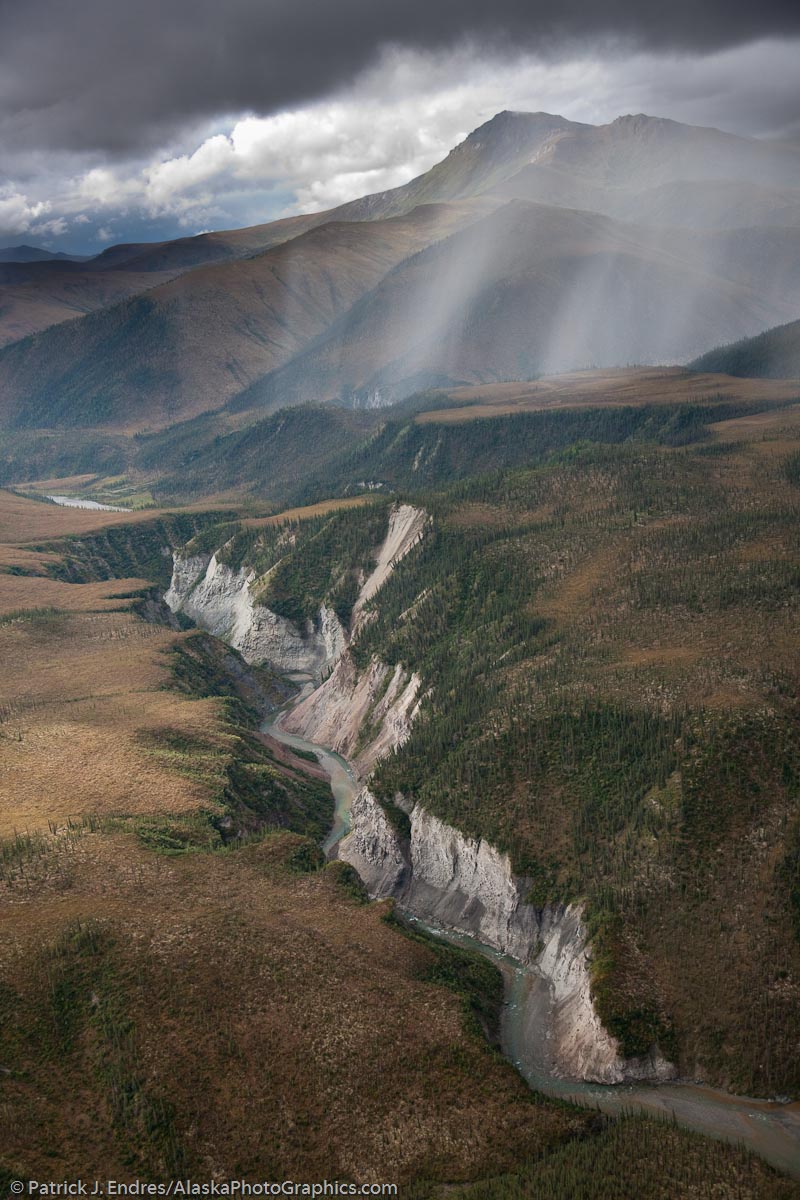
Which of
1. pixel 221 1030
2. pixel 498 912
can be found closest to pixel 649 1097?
pixel 498 912

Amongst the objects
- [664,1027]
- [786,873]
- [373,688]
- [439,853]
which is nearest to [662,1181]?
[664,1027]

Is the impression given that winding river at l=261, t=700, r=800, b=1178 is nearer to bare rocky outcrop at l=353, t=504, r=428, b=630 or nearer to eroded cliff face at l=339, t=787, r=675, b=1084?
eroded cliff face at l=339, t=787, r=675, b=1084

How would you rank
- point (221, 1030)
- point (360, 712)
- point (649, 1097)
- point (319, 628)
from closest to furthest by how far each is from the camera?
1. point (221, 1030)
2. point (649, 1097)
3. point (360, 712)
4. point (319, 628)

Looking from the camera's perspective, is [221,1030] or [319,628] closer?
[221,1030]

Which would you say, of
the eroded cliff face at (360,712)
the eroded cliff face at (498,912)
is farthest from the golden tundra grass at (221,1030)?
the eroded cliff face at (360,712)

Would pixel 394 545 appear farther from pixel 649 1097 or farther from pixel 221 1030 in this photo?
pixel 221 1030

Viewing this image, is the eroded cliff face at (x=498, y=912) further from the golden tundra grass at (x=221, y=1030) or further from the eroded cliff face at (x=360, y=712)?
the eroded cliff face at (x=360, y=712)

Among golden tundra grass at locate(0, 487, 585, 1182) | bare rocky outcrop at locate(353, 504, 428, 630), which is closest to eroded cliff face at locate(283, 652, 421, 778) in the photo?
bare rocky outcrop at locate(353, 504, 428, 630)

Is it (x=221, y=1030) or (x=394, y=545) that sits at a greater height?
(x=221, y=1030)
